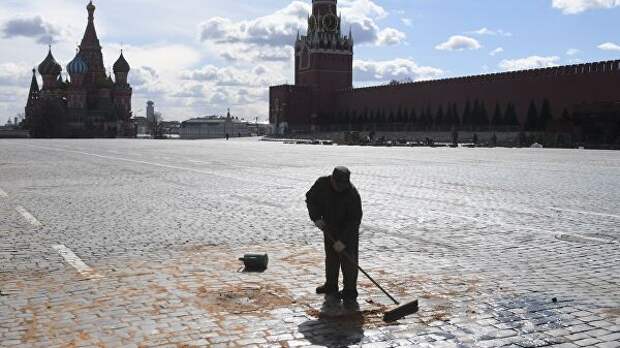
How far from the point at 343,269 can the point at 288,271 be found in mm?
976

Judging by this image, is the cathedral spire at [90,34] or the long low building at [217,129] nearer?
the cathedral spire at [90,34]

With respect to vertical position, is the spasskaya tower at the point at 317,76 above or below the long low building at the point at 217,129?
above

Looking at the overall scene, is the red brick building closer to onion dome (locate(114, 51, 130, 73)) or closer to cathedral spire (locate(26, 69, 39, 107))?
onion dome (locate(114, 51, 130, 73))

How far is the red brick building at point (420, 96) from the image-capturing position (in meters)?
54.2

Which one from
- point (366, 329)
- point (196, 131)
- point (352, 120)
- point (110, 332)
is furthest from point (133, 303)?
point (196, 131)

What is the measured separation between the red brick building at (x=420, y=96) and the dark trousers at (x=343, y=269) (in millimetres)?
45586

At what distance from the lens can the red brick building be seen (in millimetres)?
54219

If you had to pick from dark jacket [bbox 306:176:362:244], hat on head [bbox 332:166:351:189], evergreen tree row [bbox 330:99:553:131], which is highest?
evergreen tree row [bbox 330:99:553:131]

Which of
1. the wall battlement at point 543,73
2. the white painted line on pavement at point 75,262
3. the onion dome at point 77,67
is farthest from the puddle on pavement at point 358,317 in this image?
the onion dome at point 77,67

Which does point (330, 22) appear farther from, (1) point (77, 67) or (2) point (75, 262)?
(2) point (75, 262)

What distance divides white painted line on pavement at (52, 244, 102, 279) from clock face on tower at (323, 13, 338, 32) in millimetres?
91337

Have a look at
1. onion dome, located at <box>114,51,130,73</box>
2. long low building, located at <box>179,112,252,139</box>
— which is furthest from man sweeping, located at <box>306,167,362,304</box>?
long low building, located at <box>179,112,252,139</box>

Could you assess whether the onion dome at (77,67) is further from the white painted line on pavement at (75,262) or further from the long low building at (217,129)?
the white painted line on pavement at (75,262)

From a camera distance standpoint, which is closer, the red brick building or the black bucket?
the black bucket
